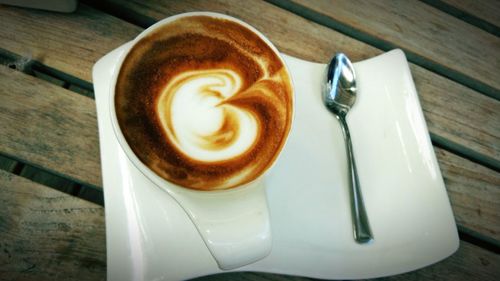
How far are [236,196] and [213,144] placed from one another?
10 cm

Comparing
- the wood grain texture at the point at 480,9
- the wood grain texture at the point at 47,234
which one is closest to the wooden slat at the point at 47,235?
the wood grain texture at the point at 47,234

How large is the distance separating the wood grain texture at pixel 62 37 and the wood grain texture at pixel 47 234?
8.8 inches

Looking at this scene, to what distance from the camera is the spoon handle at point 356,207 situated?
0.55m

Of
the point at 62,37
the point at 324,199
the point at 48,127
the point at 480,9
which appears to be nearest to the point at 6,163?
the point at 48,127

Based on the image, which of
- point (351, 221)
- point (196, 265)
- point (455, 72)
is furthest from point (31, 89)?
point (455, 72)

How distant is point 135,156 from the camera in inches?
17.2

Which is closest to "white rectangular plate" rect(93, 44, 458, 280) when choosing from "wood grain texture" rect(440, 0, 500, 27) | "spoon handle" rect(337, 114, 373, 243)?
"spoon handle" rect(337, 114, 373, 243)

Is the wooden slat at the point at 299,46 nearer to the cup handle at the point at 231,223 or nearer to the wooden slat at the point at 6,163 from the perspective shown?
the wooden slat at the point at 6,163

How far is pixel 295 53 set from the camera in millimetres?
701

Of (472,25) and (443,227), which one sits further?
(472,25)

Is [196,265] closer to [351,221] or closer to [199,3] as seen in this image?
[351,221]

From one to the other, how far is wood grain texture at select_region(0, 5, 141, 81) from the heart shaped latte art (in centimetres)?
24

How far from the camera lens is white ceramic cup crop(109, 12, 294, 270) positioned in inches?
15.8

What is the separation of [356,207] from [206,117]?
0.29 metres
